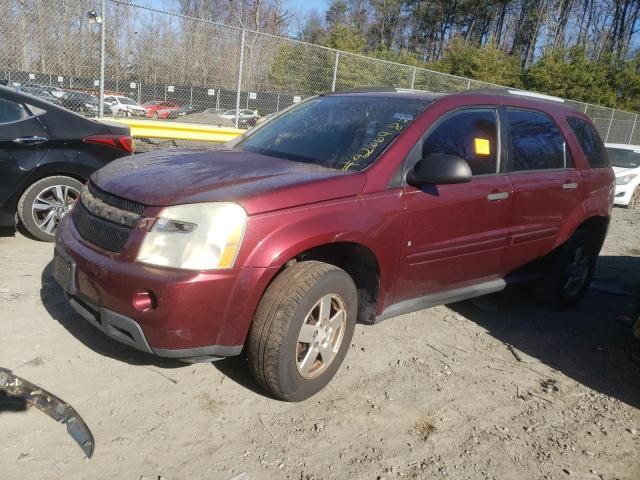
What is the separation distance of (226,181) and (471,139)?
6.11 feet

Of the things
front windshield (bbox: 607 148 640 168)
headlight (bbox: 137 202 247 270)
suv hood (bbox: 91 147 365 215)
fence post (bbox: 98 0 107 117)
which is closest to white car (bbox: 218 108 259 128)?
fence post (bbox: 98 0 107 117)

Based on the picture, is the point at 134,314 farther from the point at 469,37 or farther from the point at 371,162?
the point at 469,37

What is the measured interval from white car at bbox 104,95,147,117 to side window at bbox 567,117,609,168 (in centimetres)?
627

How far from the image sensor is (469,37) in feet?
172

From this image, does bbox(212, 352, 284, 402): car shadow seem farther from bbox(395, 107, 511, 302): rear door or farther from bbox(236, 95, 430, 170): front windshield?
bbox(236, 95, 430, 170): front windshield

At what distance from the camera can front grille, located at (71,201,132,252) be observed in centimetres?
273

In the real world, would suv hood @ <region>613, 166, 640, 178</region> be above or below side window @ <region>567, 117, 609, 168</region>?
below


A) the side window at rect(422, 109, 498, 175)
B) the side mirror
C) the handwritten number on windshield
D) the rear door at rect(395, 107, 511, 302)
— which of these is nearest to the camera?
the side mirror

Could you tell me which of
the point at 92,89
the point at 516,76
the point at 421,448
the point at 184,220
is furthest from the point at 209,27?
the point at 516,76

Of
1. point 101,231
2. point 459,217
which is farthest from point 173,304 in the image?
point 459,217

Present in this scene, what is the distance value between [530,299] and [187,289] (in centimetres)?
385

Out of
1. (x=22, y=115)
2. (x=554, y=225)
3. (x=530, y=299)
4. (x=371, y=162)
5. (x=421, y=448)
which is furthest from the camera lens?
(x=530, y=299)

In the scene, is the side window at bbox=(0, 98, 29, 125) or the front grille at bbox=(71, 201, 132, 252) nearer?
the front grille at bbox=(71, 201, 132, 252)

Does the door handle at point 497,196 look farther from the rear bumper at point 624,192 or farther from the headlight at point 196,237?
the rear bumper at point 624,192
